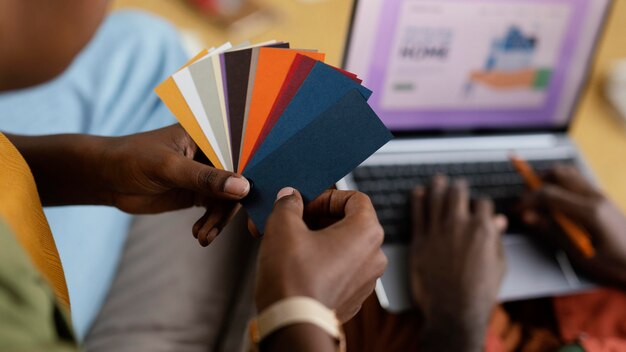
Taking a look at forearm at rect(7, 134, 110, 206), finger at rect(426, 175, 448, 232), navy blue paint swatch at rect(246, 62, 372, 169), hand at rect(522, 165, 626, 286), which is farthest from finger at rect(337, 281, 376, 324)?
hand at rect(522, 165, 626, 286)

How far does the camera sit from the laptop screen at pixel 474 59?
64 cm

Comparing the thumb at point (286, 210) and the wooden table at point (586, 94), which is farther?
the wooden table at point (586, 94)

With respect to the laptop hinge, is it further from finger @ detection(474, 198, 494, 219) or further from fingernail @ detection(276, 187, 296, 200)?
fingernail @ detection(276, 187, 296, 200)

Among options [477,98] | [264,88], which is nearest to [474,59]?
[477,98]

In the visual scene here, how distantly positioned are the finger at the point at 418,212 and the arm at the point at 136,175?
326 millimetres

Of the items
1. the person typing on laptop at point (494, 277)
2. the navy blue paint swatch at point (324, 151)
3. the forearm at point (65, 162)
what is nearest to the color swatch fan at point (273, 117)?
the navy blue paint swatch at point (324, 151)

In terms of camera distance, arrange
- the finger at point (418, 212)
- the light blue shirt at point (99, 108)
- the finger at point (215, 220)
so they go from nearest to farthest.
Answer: the finger at point (215, 220)
the light blue shirt at point (99, 108)
the finger at point (418, 212)

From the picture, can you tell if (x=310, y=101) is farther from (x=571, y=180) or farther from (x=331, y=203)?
(x=571, y=180)

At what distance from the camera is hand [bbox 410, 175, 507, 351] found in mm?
602

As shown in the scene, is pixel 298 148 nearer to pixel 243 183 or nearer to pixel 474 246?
pixel 243 183

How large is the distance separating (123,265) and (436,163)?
Result: 1.35 ft

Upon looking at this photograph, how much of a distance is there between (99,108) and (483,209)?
0.48 metres

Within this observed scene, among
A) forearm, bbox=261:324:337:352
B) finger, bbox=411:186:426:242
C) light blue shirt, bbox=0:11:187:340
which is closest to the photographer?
forearm, bbox=261:324:337:352

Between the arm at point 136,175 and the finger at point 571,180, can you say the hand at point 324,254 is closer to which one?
the arm at point 136,175
